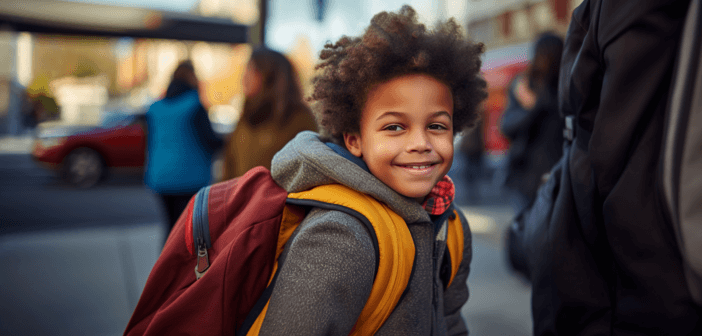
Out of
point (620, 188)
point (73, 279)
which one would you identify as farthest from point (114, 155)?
point (620, 188)

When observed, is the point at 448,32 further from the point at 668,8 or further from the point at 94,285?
the point at 94,285

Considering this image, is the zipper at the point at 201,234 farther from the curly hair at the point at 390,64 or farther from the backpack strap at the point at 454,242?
the backpack strap at the point at 454,242

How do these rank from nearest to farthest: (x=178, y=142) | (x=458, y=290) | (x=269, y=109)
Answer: (x=458, y=290) → (x=269, y=109) → (x=178, y=142)

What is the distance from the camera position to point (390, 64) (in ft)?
4.33

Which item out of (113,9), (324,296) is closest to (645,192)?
(324,296)

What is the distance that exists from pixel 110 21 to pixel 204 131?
42.5 feet

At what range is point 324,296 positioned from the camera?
3.60 ft

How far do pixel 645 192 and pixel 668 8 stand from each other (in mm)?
366

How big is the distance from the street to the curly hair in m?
2.32

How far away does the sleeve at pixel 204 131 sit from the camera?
13.1ft

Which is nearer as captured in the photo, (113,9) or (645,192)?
(645,192)

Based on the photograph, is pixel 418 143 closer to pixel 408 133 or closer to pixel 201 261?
pixel 408 133

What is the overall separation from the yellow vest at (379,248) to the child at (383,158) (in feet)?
0.09

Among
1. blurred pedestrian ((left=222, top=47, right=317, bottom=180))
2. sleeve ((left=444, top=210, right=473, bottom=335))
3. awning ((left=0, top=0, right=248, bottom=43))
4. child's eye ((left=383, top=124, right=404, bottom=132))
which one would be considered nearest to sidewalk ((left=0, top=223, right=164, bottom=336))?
blurred pedestrian ((left=222, top=47, right=317, bottom=180))
